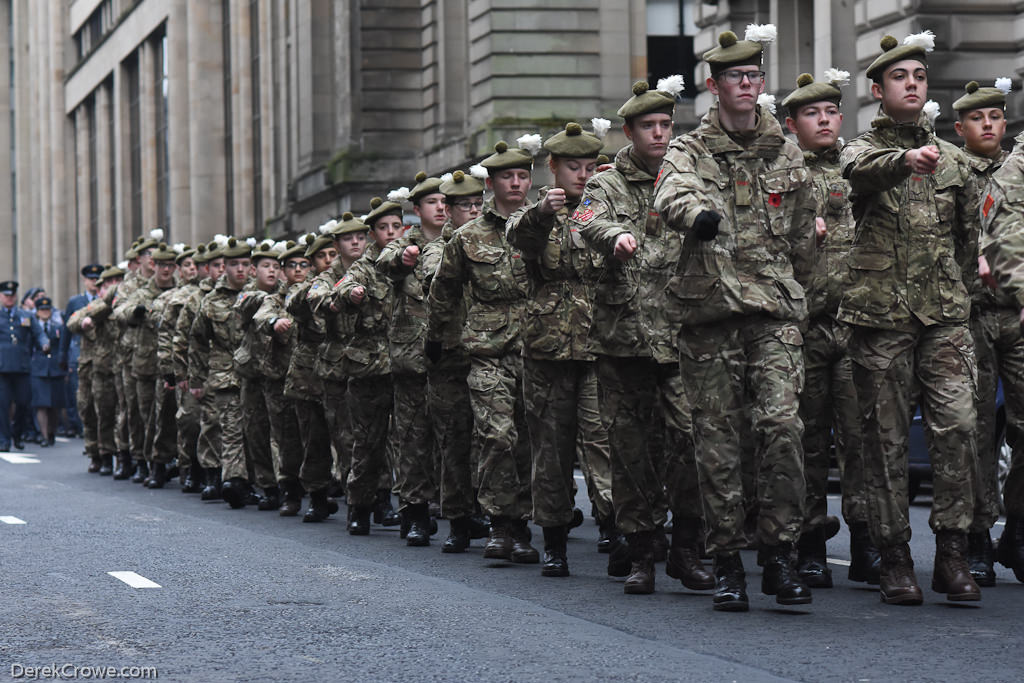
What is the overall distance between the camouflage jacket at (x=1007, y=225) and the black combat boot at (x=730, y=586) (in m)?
1.50

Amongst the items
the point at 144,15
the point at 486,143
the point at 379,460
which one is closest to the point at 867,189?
the point at 379,460

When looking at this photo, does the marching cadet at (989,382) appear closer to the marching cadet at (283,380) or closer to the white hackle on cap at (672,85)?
the white hackle on cap at (672,85)

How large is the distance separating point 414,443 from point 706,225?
4453mm

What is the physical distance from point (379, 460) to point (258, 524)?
46.2 inches

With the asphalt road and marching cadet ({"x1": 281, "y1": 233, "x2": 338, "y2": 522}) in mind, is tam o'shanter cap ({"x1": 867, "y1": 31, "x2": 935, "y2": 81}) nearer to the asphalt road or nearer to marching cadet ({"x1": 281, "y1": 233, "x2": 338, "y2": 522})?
the asphalt road

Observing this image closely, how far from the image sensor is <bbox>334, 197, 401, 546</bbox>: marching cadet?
496 inches

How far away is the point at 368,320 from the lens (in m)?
12.9

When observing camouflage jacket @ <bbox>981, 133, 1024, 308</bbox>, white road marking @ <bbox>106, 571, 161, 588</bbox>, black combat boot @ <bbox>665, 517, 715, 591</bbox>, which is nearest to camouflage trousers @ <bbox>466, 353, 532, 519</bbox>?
black combat boot @ <bbox>665, 517, 715, 591</bbox>

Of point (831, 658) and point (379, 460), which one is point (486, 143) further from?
point (831, 658)

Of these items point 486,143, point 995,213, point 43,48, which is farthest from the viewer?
point 43,48

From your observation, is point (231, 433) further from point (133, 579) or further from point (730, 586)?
point (730, 586)

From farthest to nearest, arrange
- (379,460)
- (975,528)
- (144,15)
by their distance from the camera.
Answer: (144,15) < (379,460) < (975,528)

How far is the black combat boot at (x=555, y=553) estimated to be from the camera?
9797mm

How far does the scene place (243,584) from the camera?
9.42 meters
